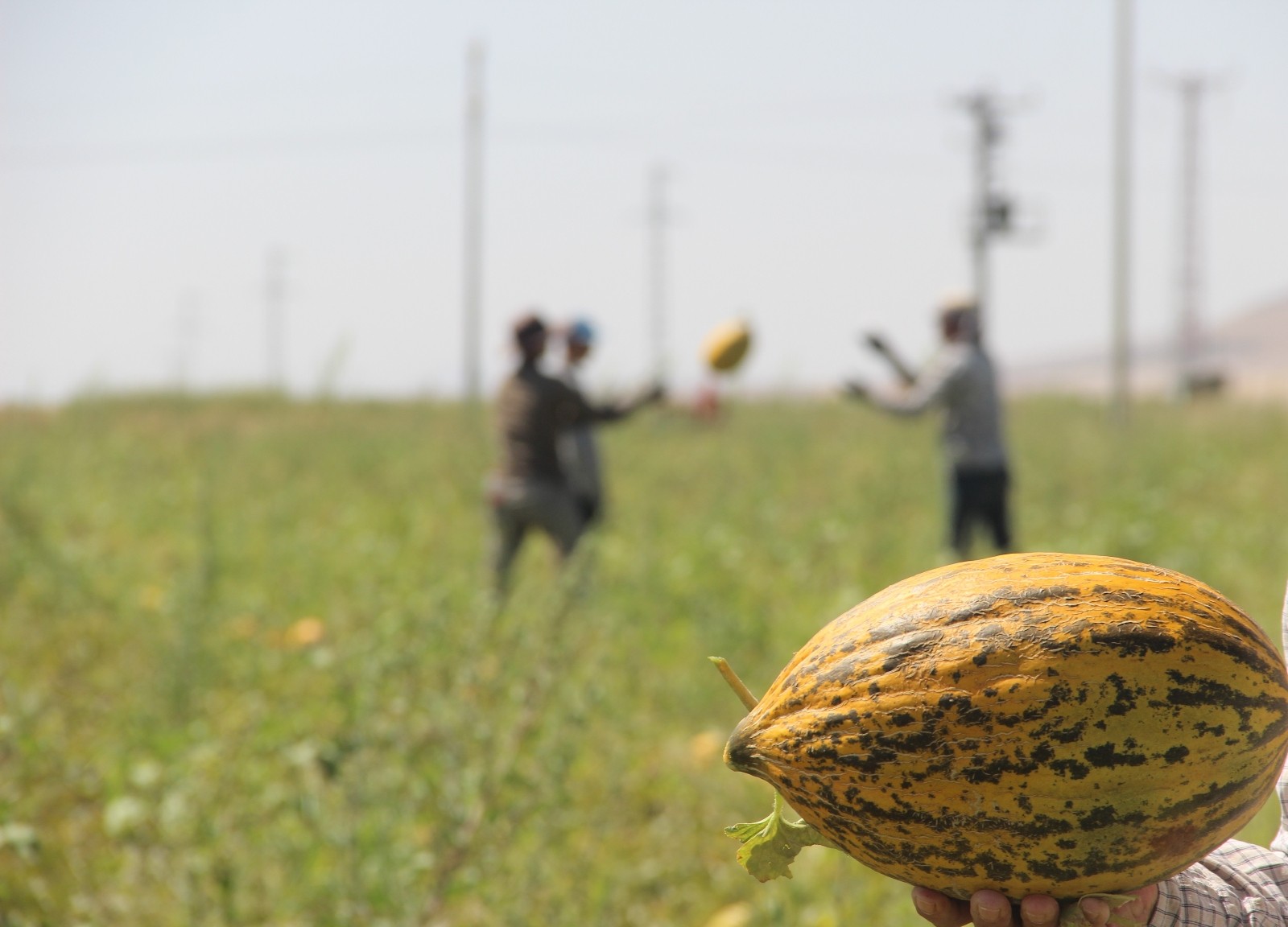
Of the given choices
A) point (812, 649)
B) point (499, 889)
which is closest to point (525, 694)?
point (499, 889)

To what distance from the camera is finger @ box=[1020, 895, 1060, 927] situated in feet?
4.05

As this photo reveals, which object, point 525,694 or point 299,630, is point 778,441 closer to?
point 299,630

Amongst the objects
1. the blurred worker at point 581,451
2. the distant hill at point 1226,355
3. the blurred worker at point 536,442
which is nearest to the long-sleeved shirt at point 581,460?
the blurred worker at point 581,451

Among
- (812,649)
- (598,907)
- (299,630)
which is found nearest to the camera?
(812,649)

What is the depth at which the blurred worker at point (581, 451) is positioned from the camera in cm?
Result: 659

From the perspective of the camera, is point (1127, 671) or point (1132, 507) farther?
point (1132, 507)

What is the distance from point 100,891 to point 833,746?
2.62 m

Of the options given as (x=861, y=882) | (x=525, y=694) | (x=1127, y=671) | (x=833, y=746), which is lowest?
(x=861, y=882)

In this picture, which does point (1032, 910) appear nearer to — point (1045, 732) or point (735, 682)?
point (1045, 732)

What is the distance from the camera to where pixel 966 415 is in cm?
636

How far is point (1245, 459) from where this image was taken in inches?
517

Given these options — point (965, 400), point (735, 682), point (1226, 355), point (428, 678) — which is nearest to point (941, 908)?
point (735, 682)

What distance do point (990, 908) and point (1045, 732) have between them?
222 millimetres

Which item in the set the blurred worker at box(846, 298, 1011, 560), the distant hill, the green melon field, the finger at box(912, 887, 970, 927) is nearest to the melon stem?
the finger at box(912, 887, 970, 927)
